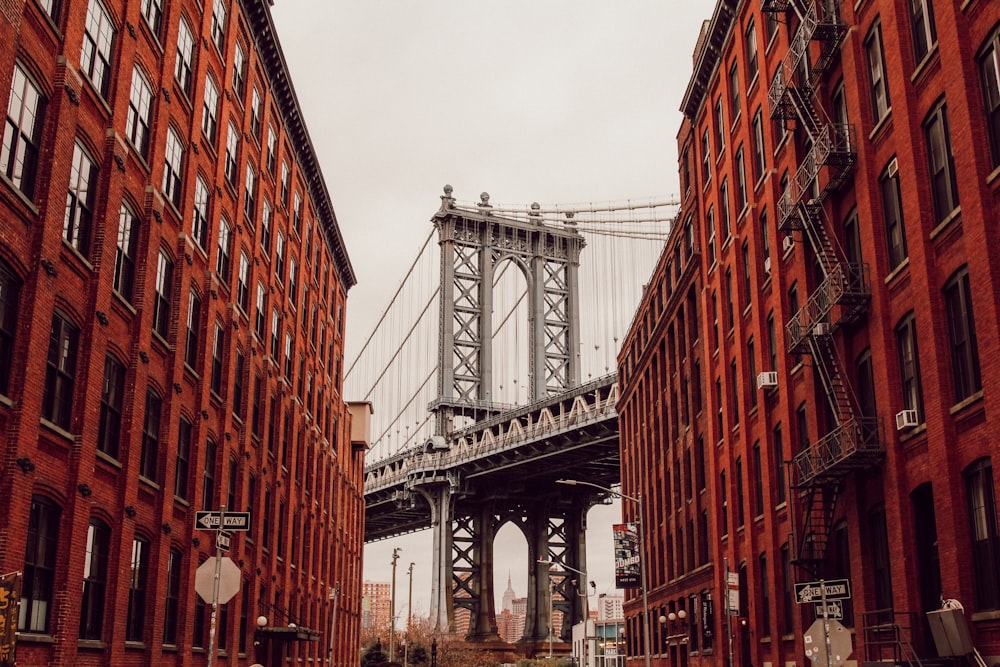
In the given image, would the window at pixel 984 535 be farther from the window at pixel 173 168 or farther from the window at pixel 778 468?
the window at pixel 173 168

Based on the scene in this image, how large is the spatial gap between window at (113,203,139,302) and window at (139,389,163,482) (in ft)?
9.64

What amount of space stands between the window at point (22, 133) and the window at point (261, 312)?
20399 mm

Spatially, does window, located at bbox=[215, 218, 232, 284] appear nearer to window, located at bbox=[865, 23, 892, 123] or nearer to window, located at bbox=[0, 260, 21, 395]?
window, located at bbox=[0, 260, 21, 395]

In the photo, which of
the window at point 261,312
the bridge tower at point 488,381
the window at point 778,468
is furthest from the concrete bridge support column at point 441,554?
the window at point 778,468

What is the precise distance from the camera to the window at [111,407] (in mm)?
24734

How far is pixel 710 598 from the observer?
43.7m

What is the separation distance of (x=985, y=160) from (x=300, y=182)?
36.2m

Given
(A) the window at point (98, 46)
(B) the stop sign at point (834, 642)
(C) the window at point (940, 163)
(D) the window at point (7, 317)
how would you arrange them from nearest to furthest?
(B) the stop sign at point (834, 642), (D) the window at point (7, 317), (C) the window at point (940, 163), (A) the window at point (98, 46)

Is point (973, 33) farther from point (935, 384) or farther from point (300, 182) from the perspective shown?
point (300, 182)

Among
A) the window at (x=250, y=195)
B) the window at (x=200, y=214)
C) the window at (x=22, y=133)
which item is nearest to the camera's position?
the window at (x=22, y=133)

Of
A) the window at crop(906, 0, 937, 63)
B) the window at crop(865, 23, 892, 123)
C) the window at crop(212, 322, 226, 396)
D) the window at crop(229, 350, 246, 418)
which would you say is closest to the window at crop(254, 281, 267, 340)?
the window at crop(229, 350, 246, 418)

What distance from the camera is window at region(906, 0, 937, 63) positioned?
2381cm

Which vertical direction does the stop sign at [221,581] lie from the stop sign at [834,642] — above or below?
above

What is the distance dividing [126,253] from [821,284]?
17.9 metres
